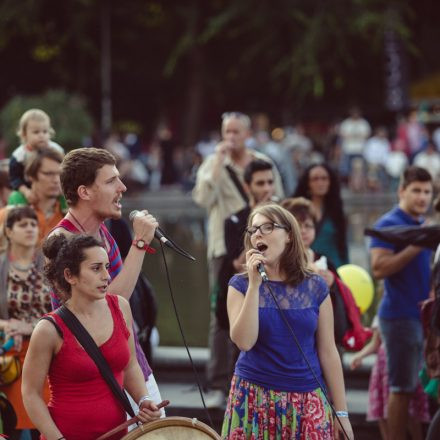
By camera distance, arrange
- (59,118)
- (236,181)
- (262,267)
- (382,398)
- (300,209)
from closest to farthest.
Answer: (262,267), (300,209), (382,398), (236,181), (59,118)

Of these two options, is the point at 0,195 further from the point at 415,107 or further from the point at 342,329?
the point at 415,107

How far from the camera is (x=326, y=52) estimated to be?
108ft

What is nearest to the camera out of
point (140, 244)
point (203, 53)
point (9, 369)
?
point (140, 244)

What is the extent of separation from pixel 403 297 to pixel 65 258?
298cm

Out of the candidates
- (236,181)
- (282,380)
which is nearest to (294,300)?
(282,380)

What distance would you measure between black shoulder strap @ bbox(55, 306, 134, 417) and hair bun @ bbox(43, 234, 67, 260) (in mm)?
262

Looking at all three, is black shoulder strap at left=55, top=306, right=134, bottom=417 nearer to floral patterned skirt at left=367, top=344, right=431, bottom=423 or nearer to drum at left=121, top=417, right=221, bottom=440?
drum at left=121, top=417, right=221, bottom=440

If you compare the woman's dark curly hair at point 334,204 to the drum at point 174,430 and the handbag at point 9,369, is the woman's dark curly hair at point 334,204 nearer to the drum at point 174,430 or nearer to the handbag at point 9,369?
the handbag at point 9,369

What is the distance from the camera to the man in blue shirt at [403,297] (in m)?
6.91

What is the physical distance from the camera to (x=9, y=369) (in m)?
6.09

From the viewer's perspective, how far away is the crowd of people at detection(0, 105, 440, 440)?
4.57 metres

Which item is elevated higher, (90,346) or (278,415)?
(90,346)

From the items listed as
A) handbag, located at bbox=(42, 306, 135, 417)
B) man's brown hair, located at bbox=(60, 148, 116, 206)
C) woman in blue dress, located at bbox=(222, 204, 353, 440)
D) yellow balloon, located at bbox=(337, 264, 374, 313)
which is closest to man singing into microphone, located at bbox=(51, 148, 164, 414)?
man's brown hair, located at bbox=(60, 148, 116, 206)

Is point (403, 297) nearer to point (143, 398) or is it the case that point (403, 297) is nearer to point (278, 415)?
point (278, 415)
